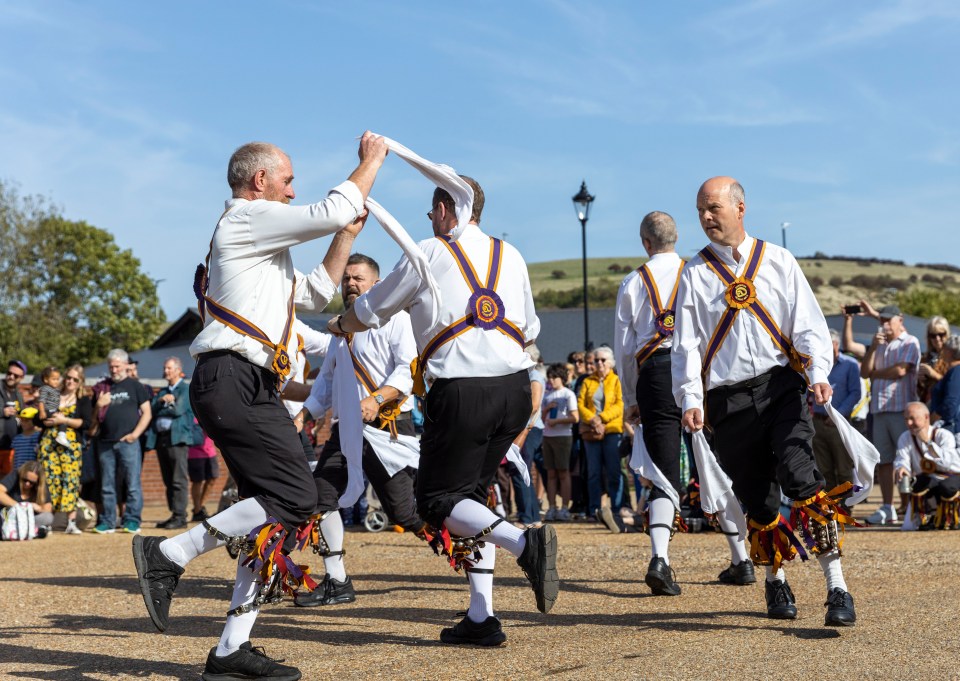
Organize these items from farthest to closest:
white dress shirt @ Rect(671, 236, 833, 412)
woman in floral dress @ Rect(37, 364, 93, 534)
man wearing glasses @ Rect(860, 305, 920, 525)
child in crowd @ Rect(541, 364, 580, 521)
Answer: child in crowd @ Rect(541, 364, 580, 521) < woman in floral dress @ Rect(37, 364, 93, 534) < man wearing glasses @ Rect(860, 305, 920, 525) < white dress shirt @ Rect(671, 236, 833, 412)

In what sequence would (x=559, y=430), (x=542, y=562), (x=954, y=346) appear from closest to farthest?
(x=542, y=562)
(x=954, y=346)
(x=559, y=430)

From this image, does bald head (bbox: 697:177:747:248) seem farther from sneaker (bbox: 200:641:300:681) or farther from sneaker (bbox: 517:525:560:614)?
sneaker (bbox: 200:641:300:681)

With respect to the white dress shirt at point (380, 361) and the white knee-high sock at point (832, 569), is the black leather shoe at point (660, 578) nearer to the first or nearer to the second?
the white knee-high sock at point (832, 569)

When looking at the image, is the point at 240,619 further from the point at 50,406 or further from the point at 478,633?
the point at 50,406

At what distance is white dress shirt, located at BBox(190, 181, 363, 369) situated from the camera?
473cm

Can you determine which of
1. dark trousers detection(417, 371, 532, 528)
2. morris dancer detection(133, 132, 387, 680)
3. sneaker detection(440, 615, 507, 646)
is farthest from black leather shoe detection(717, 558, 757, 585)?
morris dancer detection(133, 132, 387, 680)

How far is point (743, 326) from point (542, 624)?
183cm

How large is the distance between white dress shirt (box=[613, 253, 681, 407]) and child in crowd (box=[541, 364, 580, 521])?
6551mm

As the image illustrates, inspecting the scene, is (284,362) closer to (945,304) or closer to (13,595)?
(13,595)

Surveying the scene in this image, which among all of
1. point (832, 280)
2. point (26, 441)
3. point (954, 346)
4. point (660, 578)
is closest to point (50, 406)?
point (26, 441)

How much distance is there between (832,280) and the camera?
4761 inches

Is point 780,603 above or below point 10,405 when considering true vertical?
below

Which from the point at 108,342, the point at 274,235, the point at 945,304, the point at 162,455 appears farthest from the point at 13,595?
→ the point at 945,304

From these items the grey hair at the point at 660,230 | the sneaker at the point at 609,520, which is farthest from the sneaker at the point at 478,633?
the sneaker at the point at 609,520
